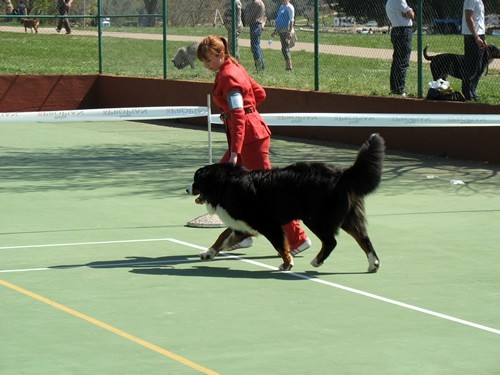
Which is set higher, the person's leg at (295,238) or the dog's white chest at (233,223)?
the dog's white chest at (233,223)

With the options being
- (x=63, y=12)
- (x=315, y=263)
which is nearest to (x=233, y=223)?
(x=315, y=263)

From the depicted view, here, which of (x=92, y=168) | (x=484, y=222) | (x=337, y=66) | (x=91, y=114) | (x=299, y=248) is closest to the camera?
(x=299, y=248)

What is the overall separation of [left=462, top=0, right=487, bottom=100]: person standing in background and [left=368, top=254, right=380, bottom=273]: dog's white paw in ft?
30.7

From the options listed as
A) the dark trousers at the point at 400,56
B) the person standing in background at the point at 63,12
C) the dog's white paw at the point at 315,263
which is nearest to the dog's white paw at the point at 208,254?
the dog's white paw at the point at 315,263

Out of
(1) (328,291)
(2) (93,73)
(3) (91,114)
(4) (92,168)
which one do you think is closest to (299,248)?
(1) (328,291)

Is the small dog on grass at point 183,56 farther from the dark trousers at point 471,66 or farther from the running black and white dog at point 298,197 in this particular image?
the running black and white dog at point 298,197

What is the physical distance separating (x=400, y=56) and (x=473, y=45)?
163 centimetres

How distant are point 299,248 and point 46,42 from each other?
2215cm

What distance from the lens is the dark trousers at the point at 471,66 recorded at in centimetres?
1941

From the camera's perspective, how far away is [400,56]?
20.9 meters

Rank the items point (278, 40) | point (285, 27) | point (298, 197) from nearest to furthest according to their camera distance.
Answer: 1. point (298, 197)
2. point (285, 27)
3. point (278, 40)

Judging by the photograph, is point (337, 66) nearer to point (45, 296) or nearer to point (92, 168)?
point (92, 168)

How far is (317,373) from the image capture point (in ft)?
24.4

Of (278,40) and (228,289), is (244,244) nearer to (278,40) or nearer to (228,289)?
(228,289)
